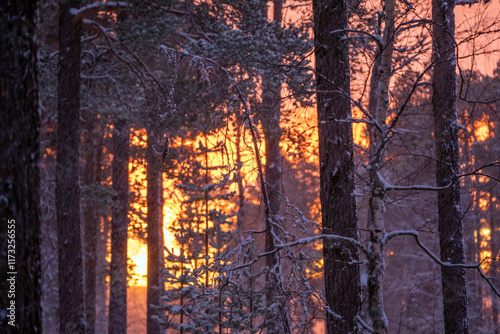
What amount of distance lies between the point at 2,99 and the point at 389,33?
4285mm

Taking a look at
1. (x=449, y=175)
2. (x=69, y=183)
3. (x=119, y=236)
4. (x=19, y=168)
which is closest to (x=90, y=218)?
(x=119, y=236)

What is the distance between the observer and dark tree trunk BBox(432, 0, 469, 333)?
27.8 feet

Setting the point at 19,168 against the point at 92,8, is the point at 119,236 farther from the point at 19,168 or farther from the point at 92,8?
the point at 19,168

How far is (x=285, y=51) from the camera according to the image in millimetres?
11430

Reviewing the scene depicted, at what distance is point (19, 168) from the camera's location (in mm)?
3762

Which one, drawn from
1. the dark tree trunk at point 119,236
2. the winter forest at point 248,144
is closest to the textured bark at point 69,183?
the winter forest at point 248,144

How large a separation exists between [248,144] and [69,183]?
4269mm

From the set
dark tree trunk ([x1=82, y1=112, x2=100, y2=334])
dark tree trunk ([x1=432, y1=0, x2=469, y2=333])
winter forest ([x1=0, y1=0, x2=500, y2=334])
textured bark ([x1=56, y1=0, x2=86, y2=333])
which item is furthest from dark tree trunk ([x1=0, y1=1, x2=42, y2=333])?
dark tree trunk ([x1=82, y1=112, x2=100, y2=334])

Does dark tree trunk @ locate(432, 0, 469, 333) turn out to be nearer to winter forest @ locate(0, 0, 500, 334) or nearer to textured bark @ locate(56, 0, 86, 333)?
winter forest @ locate(0, 0, 500, 334)

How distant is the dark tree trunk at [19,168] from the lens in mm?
3637

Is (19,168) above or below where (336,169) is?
below

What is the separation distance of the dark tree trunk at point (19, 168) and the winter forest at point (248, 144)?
0.04 feet

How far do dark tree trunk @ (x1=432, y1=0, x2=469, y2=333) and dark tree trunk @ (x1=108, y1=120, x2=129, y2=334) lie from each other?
36.1ft

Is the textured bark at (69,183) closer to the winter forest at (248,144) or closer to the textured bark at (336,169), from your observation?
the winter forest at (248,144)
